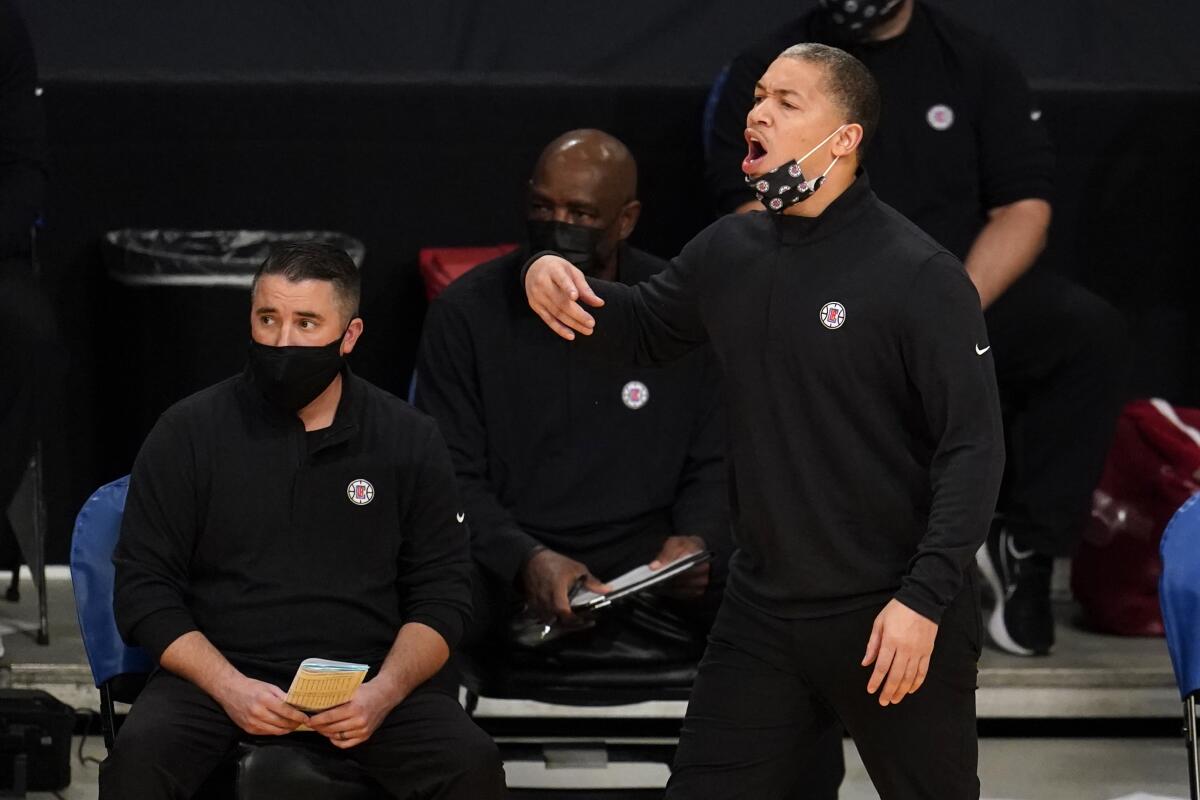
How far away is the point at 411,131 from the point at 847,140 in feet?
8.36

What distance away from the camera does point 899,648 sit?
282 centimetres

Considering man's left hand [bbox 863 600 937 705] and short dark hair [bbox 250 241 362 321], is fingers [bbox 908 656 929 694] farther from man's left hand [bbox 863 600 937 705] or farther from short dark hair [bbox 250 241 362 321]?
short dark hair [bbox 250 241 362 321]

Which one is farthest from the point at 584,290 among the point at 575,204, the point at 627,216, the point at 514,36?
the point at 514,36

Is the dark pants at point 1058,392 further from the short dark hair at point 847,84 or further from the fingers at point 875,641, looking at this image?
the fingers at point 875,641

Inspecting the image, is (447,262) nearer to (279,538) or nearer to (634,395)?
(634,395)

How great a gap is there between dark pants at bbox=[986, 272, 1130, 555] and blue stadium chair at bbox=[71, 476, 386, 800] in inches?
84.3

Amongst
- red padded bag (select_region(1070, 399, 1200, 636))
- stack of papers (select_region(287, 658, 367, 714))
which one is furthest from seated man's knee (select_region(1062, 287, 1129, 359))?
stack of papers (select_region(287, 658, 367, 714))

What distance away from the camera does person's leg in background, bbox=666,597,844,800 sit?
3002 mm

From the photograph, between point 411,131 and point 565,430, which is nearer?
point 565,430

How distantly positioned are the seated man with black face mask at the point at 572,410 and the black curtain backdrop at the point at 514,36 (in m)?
1.23

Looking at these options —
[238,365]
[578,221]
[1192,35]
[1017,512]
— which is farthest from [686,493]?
[1192,35]

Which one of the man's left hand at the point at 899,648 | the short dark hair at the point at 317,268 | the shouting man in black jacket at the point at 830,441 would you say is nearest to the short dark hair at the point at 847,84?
the shouting man in black jacket at the point at 830,441

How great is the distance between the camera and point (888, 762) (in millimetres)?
2977

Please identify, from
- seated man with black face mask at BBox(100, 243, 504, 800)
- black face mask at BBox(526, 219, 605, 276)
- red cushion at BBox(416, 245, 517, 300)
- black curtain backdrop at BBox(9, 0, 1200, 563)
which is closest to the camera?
seated man with black face mask at BBox(100, 243, 504, 800)
